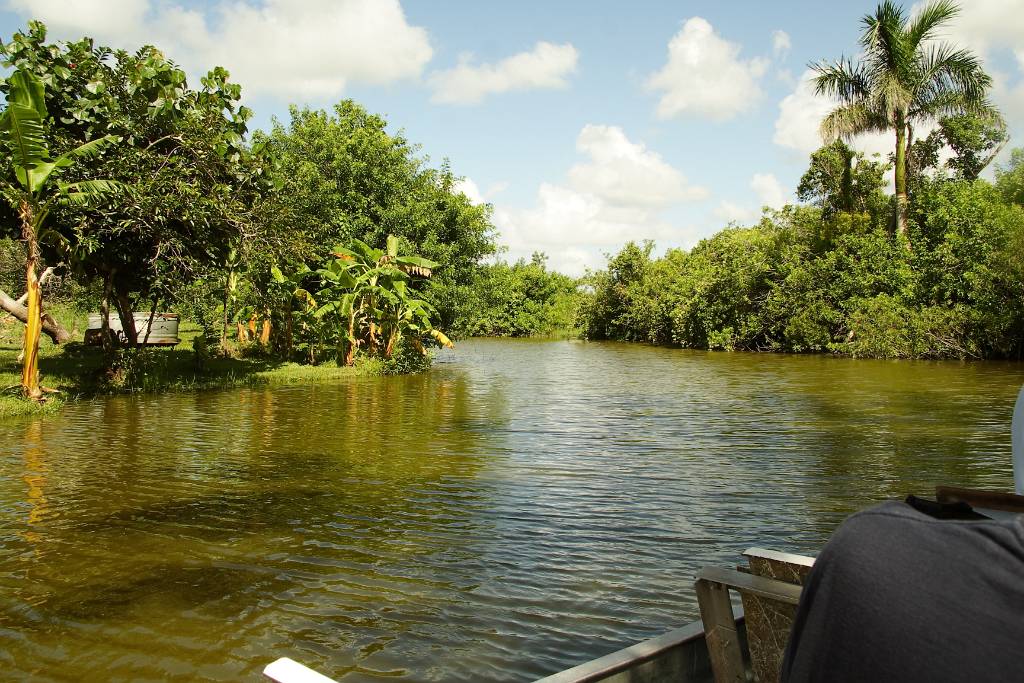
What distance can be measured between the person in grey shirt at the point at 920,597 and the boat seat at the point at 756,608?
1.03m

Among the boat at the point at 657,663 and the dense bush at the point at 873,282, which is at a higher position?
the dense bush at the point at 873,282

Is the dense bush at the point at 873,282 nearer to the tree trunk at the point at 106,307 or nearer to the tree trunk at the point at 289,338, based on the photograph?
the tree trunk at the point at 289,338

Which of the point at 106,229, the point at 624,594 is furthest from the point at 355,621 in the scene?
A: the point at 106,229

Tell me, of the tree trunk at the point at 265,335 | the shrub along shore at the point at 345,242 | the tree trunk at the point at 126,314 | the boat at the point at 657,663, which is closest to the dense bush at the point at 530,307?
the shrub along shore at the point at 345,242

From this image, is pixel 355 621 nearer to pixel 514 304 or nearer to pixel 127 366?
pixel 127 366

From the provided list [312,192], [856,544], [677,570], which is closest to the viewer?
[856,544]

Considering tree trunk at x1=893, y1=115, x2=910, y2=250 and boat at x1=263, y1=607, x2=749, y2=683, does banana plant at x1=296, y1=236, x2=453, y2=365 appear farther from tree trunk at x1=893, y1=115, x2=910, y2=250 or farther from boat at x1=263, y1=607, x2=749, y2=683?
tree trunk at x1=893, y1=115, x2=910, y2=250

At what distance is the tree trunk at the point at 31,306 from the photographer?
41.2ft

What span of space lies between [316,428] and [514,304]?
53.1 m

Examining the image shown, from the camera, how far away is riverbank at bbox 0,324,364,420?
14922mm

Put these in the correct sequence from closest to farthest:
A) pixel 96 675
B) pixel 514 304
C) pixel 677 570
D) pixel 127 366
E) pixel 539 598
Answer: pixel 96 675 < pixel 539 598 < pixel 677 570 < pixel 127 366 < pixel 514 304

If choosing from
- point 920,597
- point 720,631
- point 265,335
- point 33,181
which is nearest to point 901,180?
point 265,335

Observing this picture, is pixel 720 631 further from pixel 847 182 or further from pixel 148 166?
pixel 847 182

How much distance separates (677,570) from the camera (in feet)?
19.3
